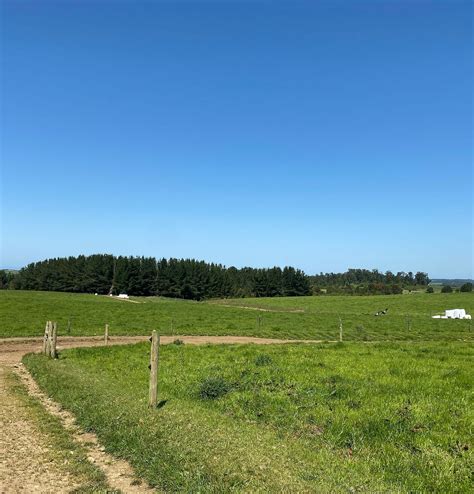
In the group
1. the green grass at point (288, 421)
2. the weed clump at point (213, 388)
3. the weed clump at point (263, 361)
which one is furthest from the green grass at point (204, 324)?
the weed clump at point (213, 388)

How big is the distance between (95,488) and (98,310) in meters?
48.9

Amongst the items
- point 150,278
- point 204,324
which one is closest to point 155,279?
point 150,278

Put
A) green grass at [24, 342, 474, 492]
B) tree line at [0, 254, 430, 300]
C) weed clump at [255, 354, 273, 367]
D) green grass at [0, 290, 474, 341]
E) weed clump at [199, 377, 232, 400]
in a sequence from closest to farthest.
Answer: green grass at [24, 342, 474, 492] < weed clump at [199, 377, 232, 400] < weed clump at [255, 354, 273, 367] < green grass at [0, 290, 474, 341] < tree line at [0, 254, 430, 300]

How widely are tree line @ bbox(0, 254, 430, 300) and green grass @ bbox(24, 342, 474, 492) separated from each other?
12488 cm

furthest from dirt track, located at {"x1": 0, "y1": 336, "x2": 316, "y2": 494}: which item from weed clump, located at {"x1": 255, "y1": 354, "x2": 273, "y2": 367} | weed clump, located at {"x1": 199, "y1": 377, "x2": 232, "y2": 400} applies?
weed clump, located at {"x1": 255, "y1": 354, "x2": 273, "y2": 367}

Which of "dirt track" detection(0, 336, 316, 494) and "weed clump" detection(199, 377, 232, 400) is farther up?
"weed clump" detection(199, 377, 232, 400)

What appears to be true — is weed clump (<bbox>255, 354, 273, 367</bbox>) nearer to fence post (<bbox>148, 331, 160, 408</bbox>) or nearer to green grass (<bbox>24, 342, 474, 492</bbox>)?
green grass (<bbox>24, 342, 474, 492</bbox>)

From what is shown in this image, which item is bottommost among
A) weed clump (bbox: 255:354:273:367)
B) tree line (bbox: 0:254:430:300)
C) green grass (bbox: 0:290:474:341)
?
green grass (bbox: 0:290:474:341)

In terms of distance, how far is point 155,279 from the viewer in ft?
472

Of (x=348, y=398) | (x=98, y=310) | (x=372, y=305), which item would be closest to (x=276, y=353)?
(x=348, y=398)

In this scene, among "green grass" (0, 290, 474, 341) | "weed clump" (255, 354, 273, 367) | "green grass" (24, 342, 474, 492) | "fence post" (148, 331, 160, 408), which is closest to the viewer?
"green grass" (24, 342, 474, 492)

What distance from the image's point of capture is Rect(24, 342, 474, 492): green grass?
744 cm

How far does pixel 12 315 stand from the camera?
45531 millimetres

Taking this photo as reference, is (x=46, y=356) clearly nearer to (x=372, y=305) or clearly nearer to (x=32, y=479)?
(x=32, y=479)
